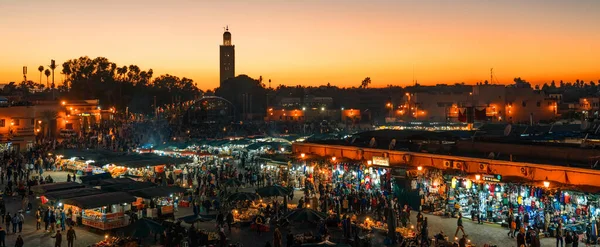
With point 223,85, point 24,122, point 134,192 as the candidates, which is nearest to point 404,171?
point 134,192

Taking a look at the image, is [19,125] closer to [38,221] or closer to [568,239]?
[38,221]

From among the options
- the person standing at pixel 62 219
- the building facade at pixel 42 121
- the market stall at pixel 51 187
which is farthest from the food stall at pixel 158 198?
the building facade at pixel 42 121

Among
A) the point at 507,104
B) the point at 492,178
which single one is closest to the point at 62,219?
the point at 492,178

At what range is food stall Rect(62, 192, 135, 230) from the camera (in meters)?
19.5

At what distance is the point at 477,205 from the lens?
20641mm

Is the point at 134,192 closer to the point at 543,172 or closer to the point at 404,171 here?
the point at 404,171

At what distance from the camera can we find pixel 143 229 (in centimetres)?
1631

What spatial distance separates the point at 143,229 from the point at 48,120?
4922cm

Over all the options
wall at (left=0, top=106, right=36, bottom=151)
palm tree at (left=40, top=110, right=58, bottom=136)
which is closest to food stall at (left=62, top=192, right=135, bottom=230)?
wall at (left=0, top=106, right=36, bottom=151)

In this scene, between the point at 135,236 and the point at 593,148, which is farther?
the point at 593,148

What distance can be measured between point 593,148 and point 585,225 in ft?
11.3

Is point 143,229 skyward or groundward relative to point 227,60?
groundward

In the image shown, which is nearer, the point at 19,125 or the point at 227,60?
the point at 19,125

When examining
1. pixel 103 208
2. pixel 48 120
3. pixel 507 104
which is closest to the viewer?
pixel 103 208
